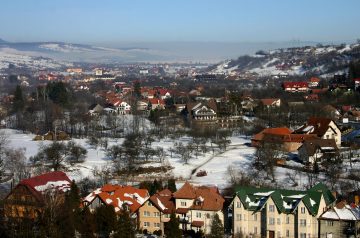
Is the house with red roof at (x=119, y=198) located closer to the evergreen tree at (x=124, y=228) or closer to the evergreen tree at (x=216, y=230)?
the evergreen tree at (x=124, y=228)

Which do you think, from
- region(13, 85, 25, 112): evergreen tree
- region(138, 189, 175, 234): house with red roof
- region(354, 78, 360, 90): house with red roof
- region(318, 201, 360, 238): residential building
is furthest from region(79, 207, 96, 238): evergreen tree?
region(354, 78, 360, 90): house with red roof

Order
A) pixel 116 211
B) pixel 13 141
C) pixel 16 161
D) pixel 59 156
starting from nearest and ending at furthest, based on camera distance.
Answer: pixel 116 211 < pixel 16 161 < pixel 59 156 < pixel 13 141

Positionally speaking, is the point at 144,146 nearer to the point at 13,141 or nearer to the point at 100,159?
the point at 100,159

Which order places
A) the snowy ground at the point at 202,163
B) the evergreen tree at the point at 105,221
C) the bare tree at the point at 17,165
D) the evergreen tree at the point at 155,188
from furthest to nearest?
1. the snowy ground at the point at 202,163
2. the bare tree at the point at 17,165
3. the evergreen tree at the point at 155,188
4. the evergreen tree at the point at 105,221

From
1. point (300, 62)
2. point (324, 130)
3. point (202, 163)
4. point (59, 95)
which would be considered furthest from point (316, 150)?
point (300, 62)

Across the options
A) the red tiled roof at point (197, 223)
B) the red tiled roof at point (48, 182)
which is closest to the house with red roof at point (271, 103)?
the red tiled roof at point (48, 182)

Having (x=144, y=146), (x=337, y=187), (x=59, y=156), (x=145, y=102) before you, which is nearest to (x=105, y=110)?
(x=145, y=102)
